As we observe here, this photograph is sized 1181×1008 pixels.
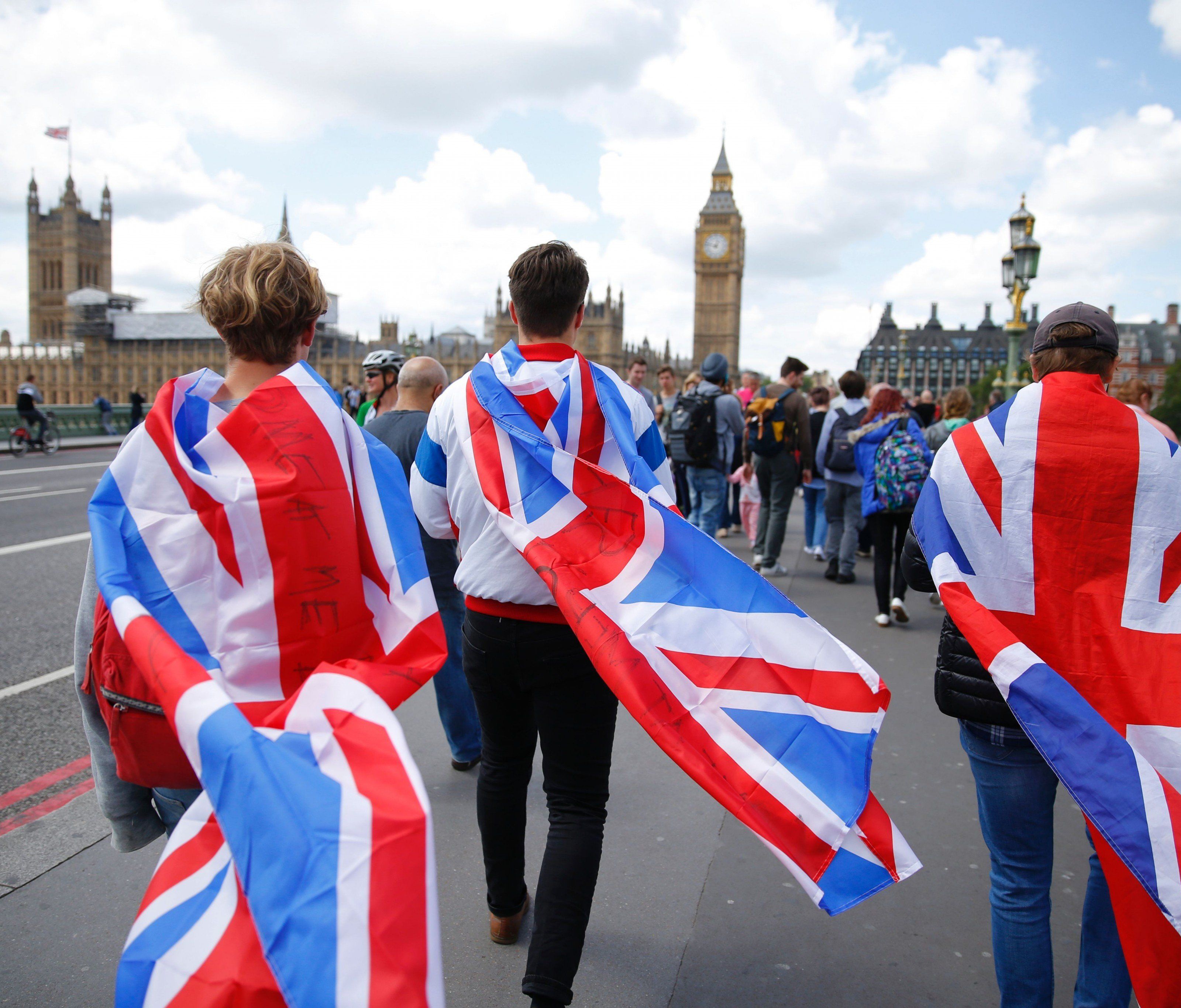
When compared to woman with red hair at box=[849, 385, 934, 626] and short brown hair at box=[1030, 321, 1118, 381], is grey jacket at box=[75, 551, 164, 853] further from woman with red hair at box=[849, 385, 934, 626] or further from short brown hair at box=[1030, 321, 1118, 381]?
woman with red hair at box=[849, 385, 934, 626]

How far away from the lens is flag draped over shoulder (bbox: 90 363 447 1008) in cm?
142

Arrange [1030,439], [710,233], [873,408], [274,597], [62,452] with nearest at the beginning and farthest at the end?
[274,597] → [1030,439] → [873,408] → [62,452] → [710,233]

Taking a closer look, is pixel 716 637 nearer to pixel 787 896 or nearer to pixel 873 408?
pixel 787 896

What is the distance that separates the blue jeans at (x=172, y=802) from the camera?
6.16 feet

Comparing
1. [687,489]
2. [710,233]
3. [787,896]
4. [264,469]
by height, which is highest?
[710,233]

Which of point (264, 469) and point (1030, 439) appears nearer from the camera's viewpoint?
point (264, 469)

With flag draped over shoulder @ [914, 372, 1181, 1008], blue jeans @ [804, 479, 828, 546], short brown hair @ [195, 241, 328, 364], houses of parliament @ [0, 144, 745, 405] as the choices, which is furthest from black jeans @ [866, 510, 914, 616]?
houses of parliament @ [0, 144, 745, 405]

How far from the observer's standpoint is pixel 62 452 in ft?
72.4

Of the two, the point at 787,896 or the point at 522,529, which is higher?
the point at 522,529

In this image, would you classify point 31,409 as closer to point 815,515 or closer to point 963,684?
point 815,515

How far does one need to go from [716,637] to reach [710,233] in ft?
365

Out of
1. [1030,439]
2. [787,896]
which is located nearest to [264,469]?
[1030,439]

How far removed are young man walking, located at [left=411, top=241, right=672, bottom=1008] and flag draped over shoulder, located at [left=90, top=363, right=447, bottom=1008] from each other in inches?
16.3

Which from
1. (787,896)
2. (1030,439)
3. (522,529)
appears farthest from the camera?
(787,896)
